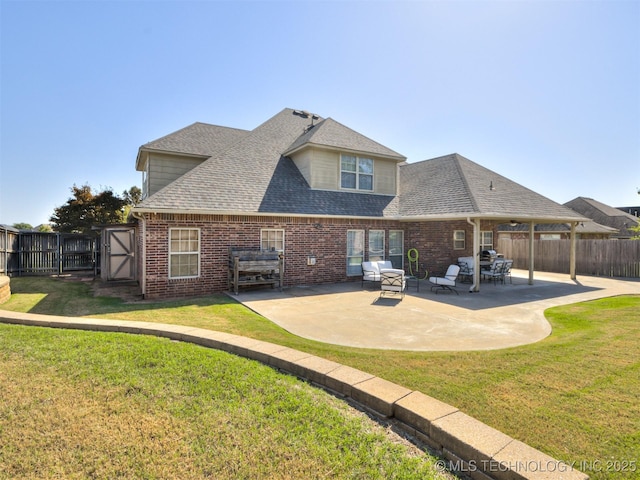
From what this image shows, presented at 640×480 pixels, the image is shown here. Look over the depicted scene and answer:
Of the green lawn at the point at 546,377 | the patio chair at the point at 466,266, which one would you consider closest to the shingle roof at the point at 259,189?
the patio chair at the point at 466,266

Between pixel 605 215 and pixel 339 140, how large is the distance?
107 ft

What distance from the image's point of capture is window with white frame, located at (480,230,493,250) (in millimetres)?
16369

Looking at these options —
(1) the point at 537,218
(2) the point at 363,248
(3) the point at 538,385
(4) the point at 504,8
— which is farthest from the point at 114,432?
(1) the point at 537,218

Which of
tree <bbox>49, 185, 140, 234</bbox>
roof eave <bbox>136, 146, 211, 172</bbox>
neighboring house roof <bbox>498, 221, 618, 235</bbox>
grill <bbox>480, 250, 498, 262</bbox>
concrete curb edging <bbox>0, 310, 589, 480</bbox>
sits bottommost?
concrete curb edging <bbox>0, 310, 589, 480</bbox>

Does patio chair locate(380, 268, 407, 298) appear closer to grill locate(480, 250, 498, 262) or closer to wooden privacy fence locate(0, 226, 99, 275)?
grill locate(480, 250, 498, 262)

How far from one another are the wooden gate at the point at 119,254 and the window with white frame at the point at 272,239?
20.6ft

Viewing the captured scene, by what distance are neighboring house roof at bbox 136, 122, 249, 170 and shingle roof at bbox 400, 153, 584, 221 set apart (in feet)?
31.2

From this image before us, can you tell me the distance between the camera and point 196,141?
1571 centimetres

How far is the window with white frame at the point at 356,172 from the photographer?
15484 mm

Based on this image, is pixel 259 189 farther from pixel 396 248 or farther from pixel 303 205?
pixel 396 248

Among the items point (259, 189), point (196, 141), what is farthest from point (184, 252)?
point (196, 141)

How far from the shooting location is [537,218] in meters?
13.1

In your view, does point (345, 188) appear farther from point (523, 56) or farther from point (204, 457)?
point (204, 457)

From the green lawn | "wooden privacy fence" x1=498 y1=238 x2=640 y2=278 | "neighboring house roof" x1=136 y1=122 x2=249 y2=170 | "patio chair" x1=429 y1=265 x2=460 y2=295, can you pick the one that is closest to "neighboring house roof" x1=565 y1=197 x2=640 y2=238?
"wooden privacy fence" x1=498 y1=238 x2=640 y2=278
